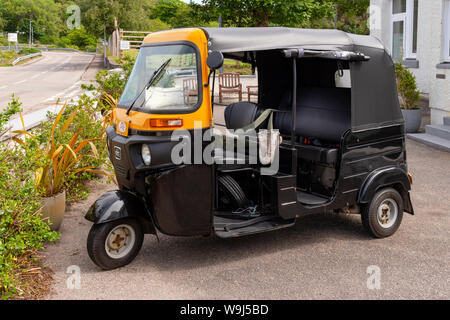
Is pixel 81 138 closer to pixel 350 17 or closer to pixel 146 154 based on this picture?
pixel 146 154

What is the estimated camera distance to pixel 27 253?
4695 millimetres

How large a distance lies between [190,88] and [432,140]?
809 cm

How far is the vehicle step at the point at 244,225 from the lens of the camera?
4840 millimetres

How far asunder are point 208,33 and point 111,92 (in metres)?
6.37

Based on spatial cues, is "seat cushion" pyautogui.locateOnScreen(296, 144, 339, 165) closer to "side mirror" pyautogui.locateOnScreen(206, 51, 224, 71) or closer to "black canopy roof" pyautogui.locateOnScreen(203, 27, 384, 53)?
"black canopy roof" pyautogui.locateOnScreen(203, 27, 384, 53)

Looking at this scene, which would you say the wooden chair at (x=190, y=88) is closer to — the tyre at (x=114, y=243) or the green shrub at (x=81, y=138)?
the tyre at (x=114, y=243)

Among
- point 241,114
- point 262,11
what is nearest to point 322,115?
point 241,114

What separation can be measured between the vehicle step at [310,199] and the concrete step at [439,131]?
22.2 ft

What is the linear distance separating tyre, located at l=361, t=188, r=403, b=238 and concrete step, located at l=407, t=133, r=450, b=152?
529cm

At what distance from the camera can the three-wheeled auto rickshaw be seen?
466cm

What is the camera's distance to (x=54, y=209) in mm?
5746

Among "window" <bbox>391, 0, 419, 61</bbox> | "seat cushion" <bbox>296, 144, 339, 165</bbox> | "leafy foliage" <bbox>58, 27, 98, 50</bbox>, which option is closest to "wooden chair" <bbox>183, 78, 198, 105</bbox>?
"seat cushion" <bbox>296, 144, 339, 165</bbox>

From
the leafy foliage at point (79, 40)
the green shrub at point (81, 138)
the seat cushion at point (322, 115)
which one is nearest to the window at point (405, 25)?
the seat cushion at point (322, 115)

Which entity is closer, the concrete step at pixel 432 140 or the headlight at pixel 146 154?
the headlight at pixel 146 154
